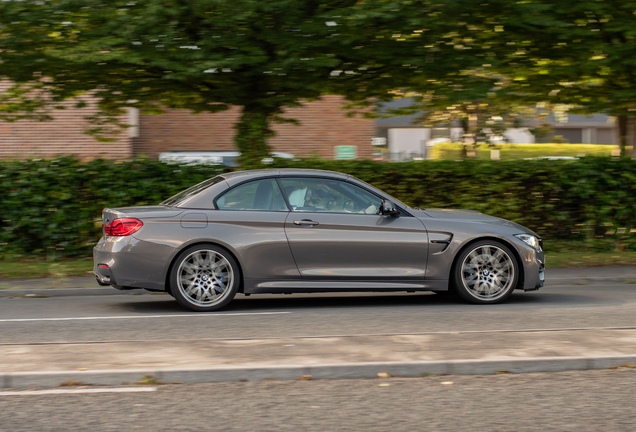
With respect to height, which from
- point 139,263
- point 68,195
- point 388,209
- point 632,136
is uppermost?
point 632,136

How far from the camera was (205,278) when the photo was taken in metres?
8.62

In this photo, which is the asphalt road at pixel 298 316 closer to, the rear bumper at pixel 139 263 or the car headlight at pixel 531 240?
the rear bumper at pixel 139 263

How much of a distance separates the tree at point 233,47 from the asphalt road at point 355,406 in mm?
7868

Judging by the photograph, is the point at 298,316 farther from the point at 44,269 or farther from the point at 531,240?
the point at 44,269

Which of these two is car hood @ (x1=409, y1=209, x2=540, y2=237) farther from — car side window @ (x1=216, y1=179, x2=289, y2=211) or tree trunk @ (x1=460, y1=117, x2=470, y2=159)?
tree trunk @ (x1=460, y1=117, x2=470, y2=159)

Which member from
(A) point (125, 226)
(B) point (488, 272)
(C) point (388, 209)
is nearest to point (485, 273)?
(B) point (488, 272)

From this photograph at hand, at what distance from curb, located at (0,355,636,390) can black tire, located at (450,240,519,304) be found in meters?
3.22

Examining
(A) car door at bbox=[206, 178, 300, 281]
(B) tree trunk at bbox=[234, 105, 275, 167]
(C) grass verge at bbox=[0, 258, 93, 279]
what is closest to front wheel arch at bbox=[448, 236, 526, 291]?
(A) car door at bbox=[206, 178, 300, 281]

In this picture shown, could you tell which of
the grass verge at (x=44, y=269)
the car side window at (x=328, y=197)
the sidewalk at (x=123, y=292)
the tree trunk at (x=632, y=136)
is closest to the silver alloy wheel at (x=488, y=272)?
the car side window at (x=328, y=197)

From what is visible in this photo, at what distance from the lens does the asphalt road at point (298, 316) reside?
7.38m

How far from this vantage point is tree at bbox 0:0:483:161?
12344mm

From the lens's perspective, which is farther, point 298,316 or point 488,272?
point 488,272

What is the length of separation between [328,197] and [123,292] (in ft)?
11.4

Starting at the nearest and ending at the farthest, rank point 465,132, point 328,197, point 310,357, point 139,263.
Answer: point 310,357, point 139,263, point 328,197, point 465,132
